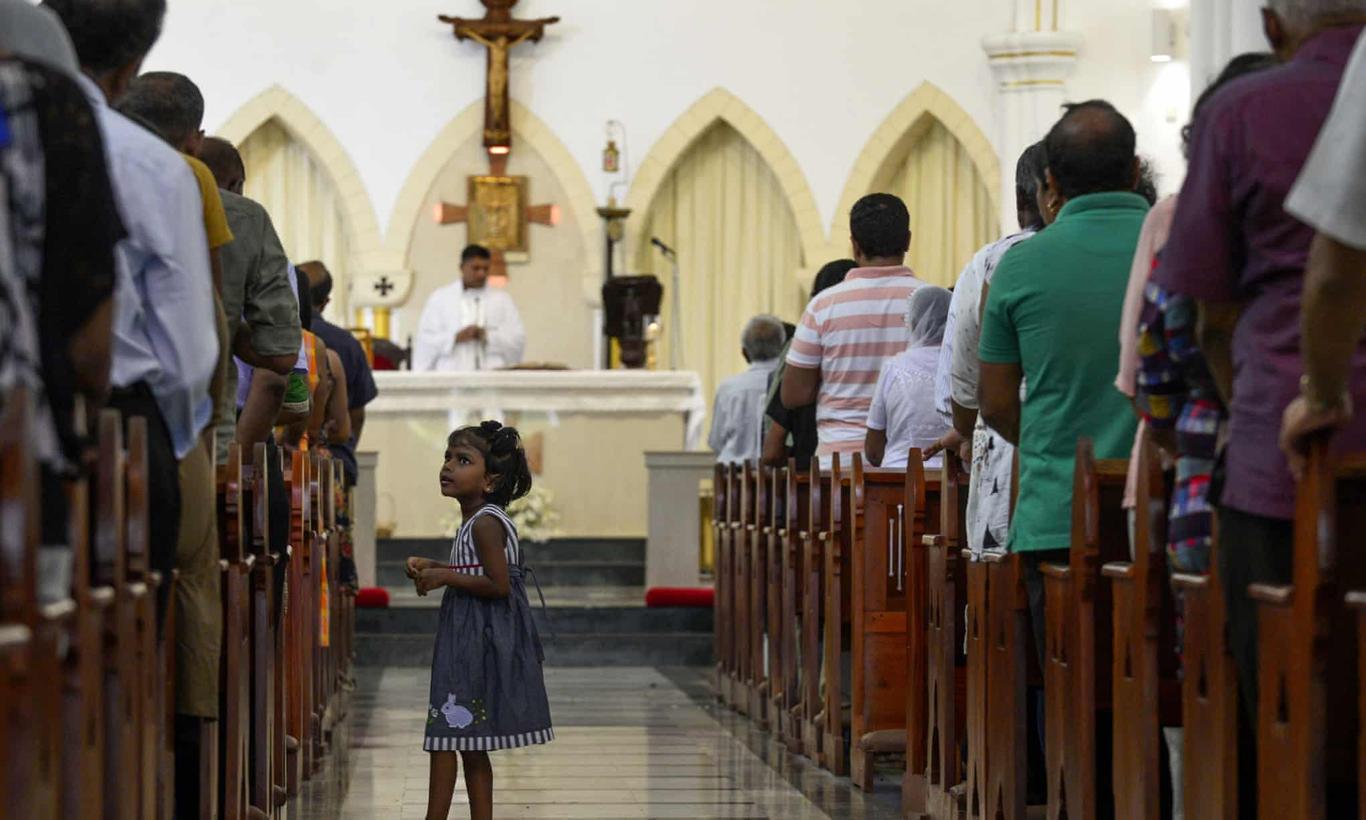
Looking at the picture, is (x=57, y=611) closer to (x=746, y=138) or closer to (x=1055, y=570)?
(x=1055, y=570)

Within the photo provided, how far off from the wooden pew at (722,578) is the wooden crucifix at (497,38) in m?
6.10

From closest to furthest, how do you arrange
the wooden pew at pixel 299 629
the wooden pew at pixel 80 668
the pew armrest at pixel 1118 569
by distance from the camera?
the wooden pew at pixel 80 668
the pew armrest at pixel 1118 569
the wooden pew at pixel 299 629

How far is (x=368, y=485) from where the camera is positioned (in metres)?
11.7

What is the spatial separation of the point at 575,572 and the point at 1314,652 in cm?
983

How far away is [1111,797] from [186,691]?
1695 mm

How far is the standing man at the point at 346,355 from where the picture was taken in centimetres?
815

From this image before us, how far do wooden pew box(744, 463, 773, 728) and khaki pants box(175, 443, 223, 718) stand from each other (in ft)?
14.3

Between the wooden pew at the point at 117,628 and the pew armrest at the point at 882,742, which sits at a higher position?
the wooden pew at the point at 117,628

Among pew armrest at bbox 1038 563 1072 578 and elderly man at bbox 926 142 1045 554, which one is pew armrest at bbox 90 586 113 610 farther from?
elderly man at bbox 926 142 1045 554

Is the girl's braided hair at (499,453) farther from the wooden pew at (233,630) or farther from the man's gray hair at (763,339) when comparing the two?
the man's gray hair at (763,339)

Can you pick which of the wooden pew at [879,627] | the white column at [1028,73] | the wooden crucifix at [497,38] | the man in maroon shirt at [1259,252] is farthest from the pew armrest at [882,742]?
the wooden crucifix at [497,38]

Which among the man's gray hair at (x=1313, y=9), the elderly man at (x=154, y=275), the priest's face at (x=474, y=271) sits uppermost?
the priest's face at (x=474, y=271)

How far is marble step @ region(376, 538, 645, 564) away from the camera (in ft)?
41.3

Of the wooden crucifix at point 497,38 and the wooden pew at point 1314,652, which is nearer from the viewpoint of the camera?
the wooden pew at point 1314,652
